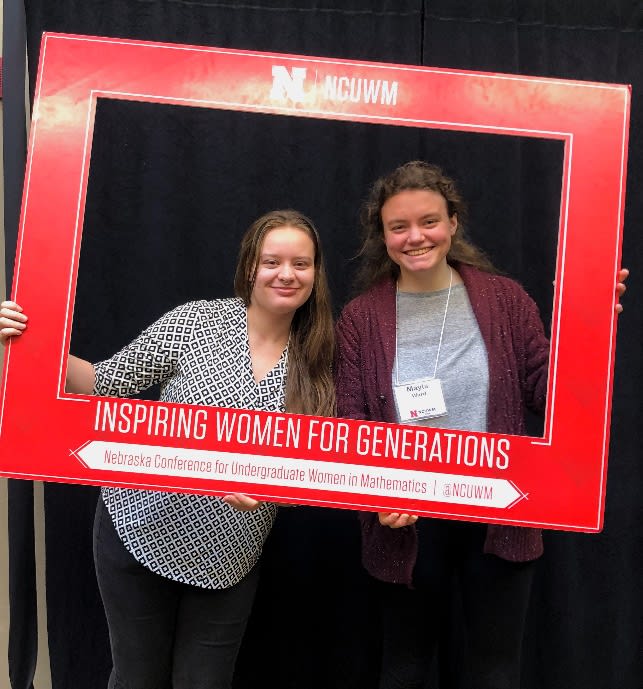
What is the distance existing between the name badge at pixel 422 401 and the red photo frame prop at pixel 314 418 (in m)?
0.04

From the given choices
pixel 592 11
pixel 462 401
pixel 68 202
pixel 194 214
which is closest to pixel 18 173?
pixel 194 214

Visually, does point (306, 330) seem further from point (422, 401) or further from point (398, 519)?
point (398, 519)

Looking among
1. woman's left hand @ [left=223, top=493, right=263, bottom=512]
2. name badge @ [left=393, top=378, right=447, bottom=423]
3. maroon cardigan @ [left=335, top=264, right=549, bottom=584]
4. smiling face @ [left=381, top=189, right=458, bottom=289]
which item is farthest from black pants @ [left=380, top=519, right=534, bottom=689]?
smiling face @ [left=381, top=189, right=458, bottom=289]

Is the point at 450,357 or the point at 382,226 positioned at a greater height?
the point at 382,226

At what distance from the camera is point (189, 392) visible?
1.33 m

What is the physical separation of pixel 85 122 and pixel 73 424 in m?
0.57

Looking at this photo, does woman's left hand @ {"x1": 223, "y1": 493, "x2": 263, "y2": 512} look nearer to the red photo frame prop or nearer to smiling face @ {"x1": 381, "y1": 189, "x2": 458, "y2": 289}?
the red photo frame prop

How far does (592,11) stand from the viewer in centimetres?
189

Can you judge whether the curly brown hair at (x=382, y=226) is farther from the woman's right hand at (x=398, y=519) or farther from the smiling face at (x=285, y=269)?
the woman's right hand at (x=398, y=519)

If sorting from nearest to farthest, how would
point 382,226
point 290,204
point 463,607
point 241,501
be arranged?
point 241,501 → point 382,226 → point 463,607 → point 290,204

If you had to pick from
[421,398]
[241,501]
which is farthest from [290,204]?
[241,501]

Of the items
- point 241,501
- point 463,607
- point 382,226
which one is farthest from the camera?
point 463,607

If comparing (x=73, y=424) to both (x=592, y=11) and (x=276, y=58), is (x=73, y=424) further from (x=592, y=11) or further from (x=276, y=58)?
(x=592, y=11)

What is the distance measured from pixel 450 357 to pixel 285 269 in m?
0.35
